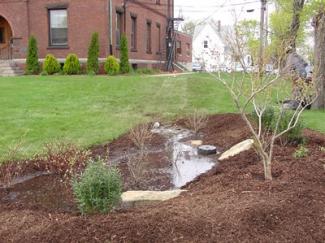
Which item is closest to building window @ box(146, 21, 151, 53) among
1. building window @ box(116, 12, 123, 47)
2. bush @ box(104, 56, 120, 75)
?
building window @ box(116, 12, 123, 47)

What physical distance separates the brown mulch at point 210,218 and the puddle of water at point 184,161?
110 cm

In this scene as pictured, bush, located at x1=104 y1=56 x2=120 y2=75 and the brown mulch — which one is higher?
bush, located at x1=104 y1=56 x2=120 y2=75

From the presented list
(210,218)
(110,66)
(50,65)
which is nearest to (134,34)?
(110,66)

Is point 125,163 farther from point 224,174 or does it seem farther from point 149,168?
point 224,174

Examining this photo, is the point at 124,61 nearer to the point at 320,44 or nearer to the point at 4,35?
the point at 4,35

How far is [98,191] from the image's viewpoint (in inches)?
163

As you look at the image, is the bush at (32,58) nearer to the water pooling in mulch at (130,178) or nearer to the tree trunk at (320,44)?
the tree trunk at (320,44)

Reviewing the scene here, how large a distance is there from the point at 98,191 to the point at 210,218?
104 centimetres

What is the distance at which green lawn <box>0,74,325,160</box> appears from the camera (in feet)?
29.3

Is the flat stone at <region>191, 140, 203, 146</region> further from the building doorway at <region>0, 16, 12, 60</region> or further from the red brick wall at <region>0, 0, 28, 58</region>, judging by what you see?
the building doorway at <region>0, 16, 12, 60</region>

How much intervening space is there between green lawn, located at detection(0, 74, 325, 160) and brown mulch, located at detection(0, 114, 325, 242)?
335 cm

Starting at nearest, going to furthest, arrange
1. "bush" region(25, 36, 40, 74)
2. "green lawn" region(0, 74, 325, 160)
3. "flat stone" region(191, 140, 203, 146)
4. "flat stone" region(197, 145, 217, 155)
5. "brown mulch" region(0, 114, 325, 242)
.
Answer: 1. "brown mulch" region(0, 114, 325, 242)
2. "flat stone" region(197, 145, 217, 155)
3. "flat stone" region(191, 140, 203, 146)
4. "green lawn" region(0, 74, 325, 160)
5. "bush" region(25, 36, 40, 74)

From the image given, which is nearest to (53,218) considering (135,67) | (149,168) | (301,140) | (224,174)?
(224,174)

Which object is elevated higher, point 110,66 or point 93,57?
point 93,57
